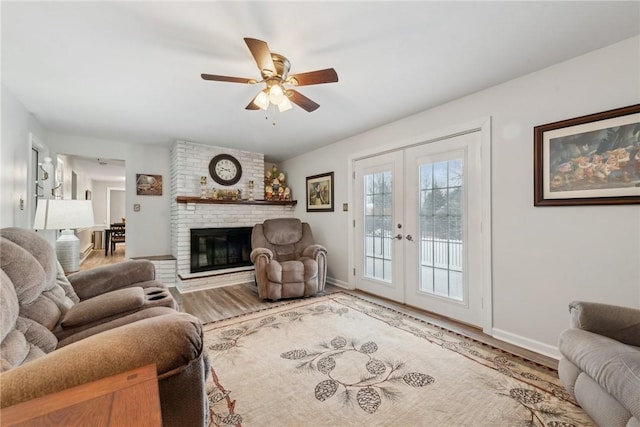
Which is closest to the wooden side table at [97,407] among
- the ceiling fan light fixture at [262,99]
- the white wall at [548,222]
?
the ceiling fan light fixture at [262,99]

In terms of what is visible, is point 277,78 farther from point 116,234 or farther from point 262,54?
point 116,234

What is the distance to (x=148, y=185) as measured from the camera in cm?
439

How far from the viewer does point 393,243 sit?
11.1ft

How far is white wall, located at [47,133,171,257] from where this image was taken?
405cm

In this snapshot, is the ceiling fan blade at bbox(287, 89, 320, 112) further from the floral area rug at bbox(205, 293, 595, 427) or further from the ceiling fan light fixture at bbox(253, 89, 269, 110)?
the floral area rug at bbox(205, 293, 595, 427)

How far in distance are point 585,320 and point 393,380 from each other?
115 centimetres

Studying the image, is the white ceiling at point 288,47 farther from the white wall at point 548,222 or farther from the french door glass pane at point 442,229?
the french door glass pane at point 442,229

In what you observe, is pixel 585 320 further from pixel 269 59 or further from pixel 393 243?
pixel 269 59

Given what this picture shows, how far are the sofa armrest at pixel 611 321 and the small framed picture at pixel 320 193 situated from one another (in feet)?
10.5

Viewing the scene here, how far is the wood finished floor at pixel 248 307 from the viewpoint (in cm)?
223

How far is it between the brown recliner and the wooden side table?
269 cm

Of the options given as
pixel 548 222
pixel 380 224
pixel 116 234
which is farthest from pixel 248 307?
pixel 116 234

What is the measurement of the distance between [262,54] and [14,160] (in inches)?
107

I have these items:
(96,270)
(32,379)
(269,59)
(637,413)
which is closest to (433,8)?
(269,59)
